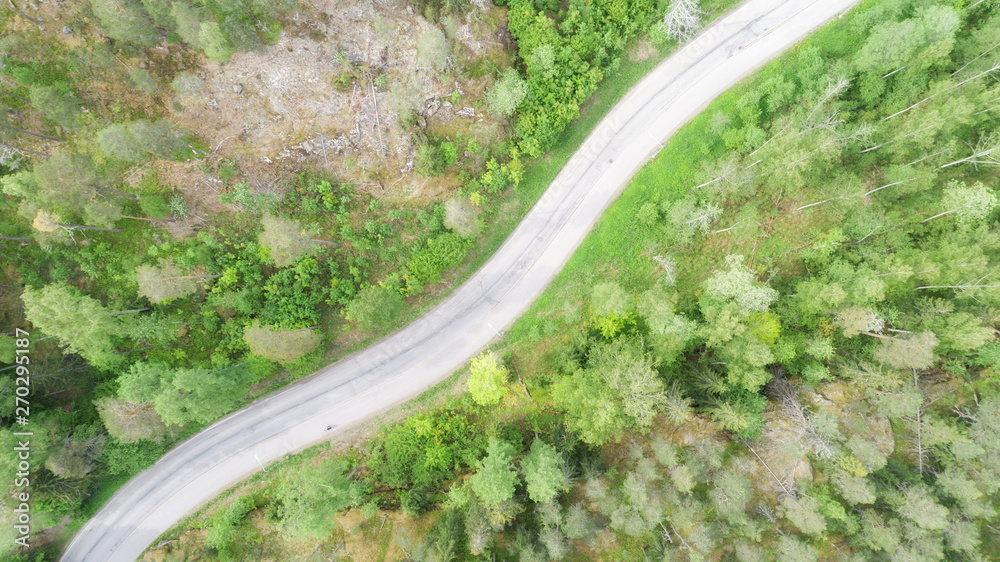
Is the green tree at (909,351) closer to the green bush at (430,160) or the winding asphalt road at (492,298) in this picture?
the winding asphalt road at (492,298)

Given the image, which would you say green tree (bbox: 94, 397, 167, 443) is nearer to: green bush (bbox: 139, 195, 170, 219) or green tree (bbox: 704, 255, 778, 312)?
green bush (bbox: 139, 195, 170, 219)

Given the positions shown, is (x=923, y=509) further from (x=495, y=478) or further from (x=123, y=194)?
(x=123, y=194)

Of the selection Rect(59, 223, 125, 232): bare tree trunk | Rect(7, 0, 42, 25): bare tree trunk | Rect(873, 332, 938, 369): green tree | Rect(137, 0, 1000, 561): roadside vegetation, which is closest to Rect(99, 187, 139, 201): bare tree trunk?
Rect(59, 223, 125, 232): bare tree trunk

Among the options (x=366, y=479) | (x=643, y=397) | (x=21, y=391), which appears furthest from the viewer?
(x=366, y=479)

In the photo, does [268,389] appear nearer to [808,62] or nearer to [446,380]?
[446,380]

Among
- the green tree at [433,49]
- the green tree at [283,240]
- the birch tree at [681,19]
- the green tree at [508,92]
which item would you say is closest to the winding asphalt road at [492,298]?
the birch tree at [681,19]

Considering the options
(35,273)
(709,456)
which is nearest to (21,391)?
(35,273)

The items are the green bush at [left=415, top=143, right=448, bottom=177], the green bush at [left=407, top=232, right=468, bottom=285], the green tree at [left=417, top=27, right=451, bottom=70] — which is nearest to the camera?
the green tree at [left=417, top=27, right=451, bottom=70]
